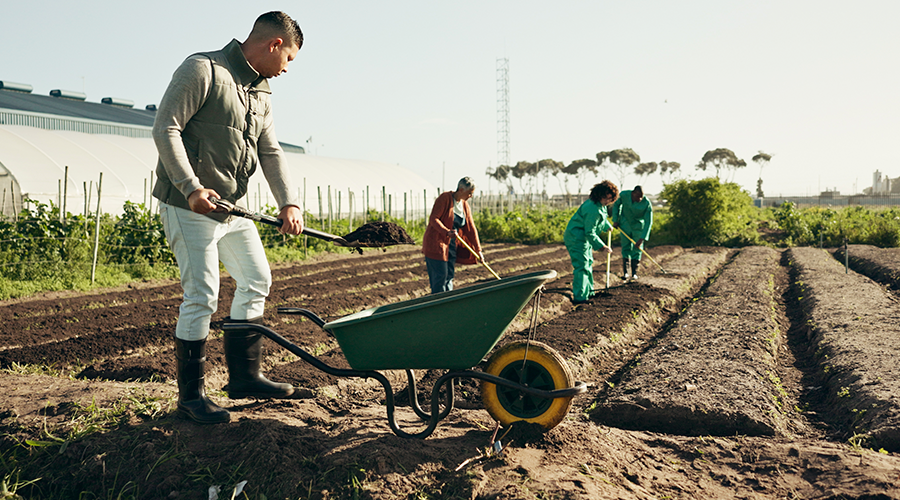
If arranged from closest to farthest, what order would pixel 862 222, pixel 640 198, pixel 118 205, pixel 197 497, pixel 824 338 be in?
pixel 197 497 < pixel 824 338 < pixel 640 198 < pixel 118 205 < pixel 862 222

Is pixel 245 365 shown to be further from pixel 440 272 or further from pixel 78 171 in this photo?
pixel 78 171

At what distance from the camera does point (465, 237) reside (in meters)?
6.33

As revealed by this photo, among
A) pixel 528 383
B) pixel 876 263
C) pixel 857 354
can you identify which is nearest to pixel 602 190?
pixel 857 354

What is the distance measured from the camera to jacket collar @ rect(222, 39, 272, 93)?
104 inches

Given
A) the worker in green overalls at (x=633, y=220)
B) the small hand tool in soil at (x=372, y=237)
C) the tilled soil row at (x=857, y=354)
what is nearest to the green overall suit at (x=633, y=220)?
the worker in green overalls at (x=633, y=220)

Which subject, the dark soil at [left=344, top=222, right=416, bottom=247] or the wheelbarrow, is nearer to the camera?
the wheelbarrow

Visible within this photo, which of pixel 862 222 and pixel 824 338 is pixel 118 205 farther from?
pixel 862 222

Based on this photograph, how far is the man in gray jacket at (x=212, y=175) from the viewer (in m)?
2.45

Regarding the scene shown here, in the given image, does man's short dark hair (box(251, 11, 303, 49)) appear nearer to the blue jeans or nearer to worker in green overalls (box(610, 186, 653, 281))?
the blue jeans

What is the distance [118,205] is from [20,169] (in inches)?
86.7

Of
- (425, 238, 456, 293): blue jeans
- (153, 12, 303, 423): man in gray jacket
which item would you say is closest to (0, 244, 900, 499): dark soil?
(153, 12, 303, 423): man in gray jacket

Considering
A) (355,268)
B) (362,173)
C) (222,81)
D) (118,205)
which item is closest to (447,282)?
(222,81)

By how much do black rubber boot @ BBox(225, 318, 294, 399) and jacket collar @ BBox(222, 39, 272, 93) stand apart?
3.62 ft

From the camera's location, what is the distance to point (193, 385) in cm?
270
